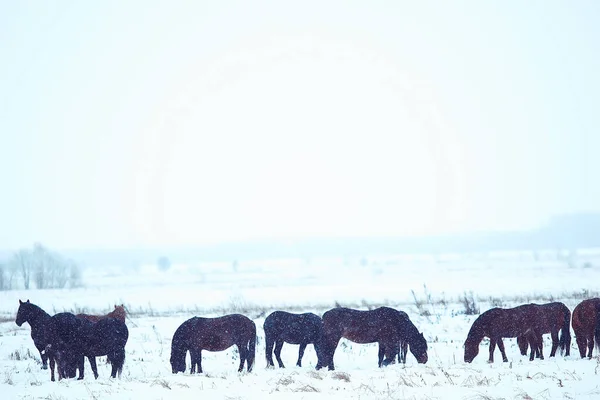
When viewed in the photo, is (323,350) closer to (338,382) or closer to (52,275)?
(338,382)

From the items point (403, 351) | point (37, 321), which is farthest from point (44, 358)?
point (403, 351)

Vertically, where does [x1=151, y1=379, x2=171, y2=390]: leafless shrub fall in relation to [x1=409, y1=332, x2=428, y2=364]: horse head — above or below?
above

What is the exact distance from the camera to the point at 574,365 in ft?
41.7

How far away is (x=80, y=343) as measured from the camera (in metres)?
13.4

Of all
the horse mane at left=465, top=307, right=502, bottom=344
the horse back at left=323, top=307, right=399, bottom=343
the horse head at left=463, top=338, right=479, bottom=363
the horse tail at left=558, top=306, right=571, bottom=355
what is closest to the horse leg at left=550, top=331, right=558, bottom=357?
the horse tail at left=558, top=306, right=571, bottom=355

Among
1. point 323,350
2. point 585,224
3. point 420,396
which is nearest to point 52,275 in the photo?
point 323,350

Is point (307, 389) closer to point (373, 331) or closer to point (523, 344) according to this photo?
point (373, 331)

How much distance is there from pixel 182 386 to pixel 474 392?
4.98 m

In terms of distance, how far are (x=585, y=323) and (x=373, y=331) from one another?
4700 millimetres

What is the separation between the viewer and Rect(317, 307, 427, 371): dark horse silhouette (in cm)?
1457

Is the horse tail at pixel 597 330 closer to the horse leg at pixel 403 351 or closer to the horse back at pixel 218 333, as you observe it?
the horse leg at pixel 403 351

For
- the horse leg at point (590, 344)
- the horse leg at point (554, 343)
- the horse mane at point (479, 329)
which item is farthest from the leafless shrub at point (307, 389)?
the horse leg at point (590, 344)

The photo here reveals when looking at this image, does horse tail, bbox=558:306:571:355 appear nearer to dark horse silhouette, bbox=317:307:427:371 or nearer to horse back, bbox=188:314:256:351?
dark horse silhouette, bbox=317:307:427:371

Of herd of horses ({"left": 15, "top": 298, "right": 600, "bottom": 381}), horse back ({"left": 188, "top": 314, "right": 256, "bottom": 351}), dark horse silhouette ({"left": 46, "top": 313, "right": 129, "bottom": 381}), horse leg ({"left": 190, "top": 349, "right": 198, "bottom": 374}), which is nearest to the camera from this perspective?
dark horse silhouette ({"left": 46, "top": 313, "right": 129, "bottom": 381})
